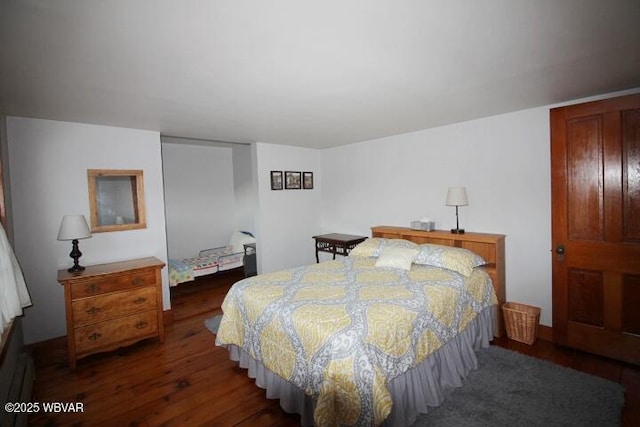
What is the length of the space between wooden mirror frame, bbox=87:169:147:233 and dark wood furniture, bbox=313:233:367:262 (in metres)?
2.47

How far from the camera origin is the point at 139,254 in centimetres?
354

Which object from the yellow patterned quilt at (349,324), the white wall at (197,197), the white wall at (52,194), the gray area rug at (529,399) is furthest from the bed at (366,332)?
the white wall at (197,197)

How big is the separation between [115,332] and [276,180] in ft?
9.28

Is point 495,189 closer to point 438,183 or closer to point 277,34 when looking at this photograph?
point 438,183

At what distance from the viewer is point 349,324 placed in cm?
180

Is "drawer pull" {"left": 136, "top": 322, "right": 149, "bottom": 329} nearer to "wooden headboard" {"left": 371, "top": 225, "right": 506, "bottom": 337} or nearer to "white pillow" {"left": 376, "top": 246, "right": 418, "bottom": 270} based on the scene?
"white pillow" {"left": 376, "top": 246, "right": 418, "bottom": 270}

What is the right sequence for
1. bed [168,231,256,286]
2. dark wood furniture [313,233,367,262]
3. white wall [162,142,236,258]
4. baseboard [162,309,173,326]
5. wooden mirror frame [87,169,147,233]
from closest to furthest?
1. wooden mirror frame [87,169,147,233]
2. baseboard [162,309,173,326]
3. bed [168,231,256,286]
4. dark wood furniture [313,233,367,262]
5. white wall [162,142,236,258]

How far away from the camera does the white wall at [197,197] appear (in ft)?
17.4

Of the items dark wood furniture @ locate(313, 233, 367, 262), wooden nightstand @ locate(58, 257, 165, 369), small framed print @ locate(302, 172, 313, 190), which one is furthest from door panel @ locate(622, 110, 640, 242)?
wooden nightstand @ locate(58, 257, 165, 369)

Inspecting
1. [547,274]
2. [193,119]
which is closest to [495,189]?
[547,274]

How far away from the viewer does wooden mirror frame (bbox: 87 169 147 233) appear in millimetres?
3248

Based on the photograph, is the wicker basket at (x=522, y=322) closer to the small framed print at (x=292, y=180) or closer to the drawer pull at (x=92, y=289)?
the small framed print at (x=292, y=180)

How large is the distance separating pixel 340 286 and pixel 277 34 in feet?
6.08

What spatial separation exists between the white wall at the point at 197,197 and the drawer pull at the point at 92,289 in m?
2.53
